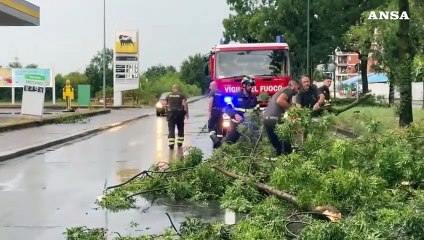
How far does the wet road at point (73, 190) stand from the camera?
7569mm

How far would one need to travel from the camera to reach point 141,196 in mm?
9359

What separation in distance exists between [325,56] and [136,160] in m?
31.8

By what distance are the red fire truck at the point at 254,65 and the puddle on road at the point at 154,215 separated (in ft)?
32.4

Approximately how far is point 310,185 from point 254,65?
1231 centimetres

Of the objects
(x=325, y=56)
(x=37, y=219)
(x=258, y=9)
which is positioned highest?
(x=258, y=9)

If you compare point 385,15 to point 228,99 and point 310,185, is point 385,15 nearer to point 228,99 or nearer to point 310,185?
point 228,99

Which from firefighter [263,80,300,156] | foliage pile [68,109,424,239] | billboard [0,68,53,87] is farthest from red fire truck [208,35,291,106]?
billboard [0,68,53,87]

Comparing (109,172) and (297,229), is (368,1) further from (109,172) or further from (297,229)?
(297,229)

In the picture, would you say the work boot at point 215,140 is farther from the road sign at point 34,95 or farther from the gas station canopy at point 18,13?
the gas station canopy at point 18,13

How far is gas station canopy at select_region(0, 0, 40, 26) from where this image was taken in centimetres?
3198

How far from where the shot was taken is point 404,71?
57.6 feet

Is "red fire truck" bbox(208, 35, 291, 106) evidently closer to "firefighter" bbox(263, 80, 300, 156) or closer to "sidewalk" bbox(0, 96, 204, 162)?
"sidewalk" bbox(0, 96, 204, 162)

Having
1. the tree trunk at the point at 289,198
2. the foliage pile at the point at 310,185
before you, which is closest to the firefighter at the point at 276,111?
the foliage pile at the point at 310,185

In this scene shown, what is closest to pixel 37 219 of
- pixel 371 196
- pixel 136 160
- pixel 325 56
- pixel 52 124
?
pixel 371 196
